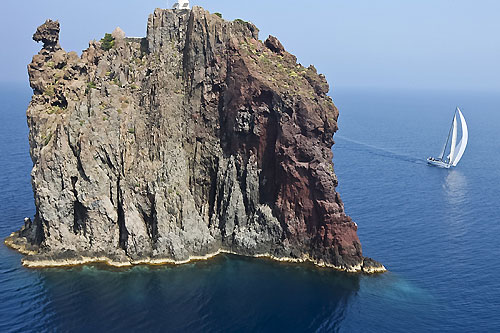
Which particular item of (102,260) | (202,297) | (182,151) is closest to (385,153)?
(182,151)

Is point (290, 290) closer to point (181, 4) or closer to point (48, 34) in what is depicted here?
point (181, 4)

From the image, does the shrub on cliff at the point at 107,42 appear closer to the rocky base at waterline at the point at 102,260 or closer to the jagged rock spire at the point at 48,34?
the jagged rock spire at the point at 48,34

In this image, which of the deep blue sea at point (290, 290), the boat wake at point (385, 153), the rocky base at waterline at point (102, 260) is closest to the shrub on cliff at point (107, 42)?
the rocky base at waterline at point (102, 260)

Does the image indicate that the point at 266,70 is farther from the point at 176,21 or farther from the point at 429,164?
the point at 429,164

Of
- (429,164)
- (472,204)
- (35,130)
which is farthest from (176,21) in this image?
(429,164)

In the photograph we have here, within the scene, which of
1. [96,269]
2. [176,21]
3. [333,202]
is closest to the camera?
[96,269]

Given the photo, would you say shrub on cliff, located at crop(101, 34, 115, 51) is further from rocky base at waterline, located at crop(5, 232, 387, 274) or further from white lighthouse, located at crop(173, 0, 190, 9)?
rocky base at waterline, located at crop(5, 232, 387, 274)
